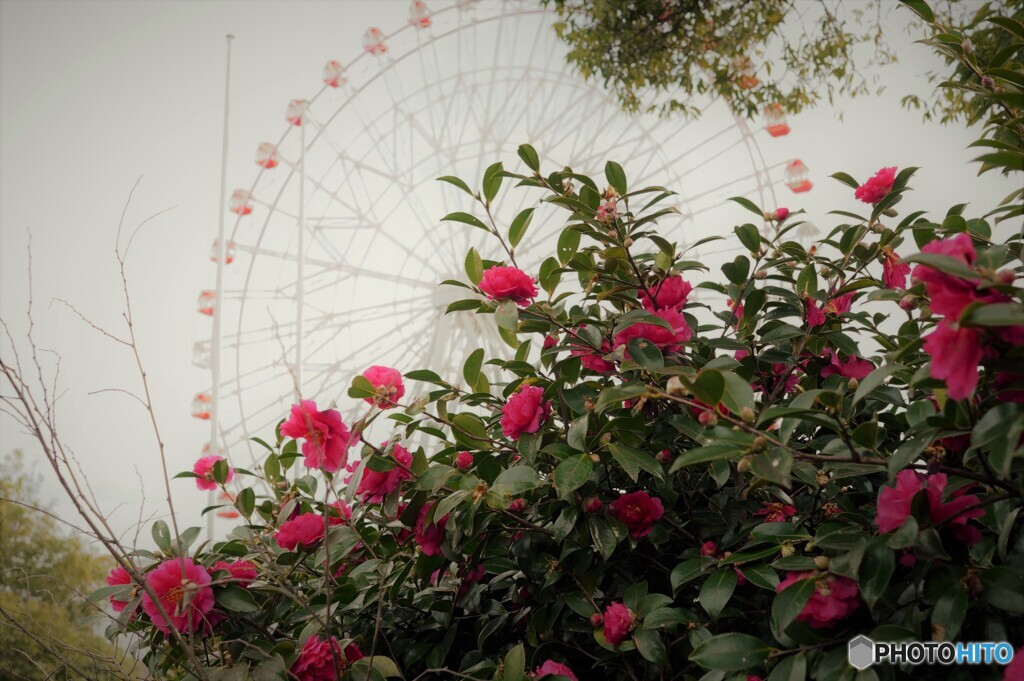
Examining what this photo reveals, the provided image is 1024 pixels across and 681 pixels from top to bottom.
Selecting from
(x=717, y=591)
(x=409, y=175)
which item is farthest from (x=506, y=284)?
(x=409, y=175)

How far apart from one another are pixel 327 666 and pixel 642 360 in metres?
0.43

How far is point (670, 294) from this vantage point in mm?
798

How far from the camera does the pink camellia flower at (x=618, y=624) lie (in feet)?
2.25

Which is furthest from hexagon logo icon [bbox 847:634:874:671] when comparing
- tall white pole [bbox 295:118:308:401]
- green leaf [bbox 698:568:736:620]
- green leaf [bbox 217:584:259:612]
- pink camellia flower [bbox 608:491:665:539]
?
tall white pole [bbox 295:118:308:401]

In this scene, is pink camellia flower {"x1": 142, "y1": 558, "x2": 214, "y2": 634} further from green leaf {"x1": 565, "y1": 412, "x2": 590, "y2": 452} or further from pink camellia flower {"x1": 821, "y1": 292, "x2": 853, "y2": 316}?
pink camellia flower {"x1": 821, "y1": 292, "x2": 853, "y2": 316}

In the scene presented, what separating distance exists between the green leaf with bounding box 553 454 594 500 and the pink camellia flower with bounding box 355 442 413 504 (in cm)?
20

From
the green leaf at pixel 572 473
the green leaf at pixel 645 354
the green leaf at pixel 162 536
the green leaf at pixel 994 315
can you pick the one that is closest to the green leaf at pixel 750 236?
the green leaf at pixel 645 354

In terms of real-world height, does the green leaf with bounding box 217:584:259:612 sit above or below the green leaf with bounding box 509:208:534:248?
below

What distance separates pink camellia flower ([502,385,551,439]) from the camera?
763 millimetres

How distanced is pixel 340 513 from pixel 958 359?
27.6 inches

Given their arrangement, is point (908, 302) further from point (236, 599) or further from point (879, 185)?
point (236, 599)

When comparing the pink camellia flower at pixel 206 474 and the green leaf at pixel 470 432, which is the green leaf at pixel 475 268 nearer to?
the green leaf at pixel 470 432

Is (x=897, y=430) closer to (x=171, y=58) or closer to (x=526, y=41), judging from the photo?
(x=526, y=41)

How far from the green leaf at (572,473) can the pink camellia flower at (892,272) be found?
1.35 ft
